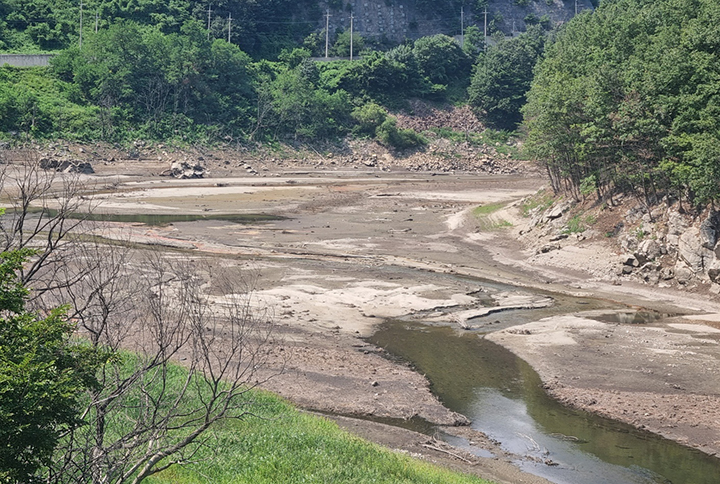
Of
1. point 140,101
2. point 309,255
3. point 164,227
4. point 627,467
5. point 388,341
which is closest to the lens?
point 627,467

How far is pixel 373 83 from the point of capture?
137750mm

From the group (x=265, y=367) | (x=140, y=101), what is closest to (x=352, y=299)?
(x=265, y=367)

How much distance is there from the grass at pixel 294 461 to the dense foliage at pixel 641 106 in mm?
27595

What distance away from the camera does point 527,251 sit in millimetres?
51625

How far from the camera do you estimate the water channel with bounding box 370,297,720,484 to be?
2062 cm

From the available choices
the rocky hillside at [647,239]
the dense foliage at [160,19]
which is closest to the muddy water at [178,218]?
the rocky hillside at [647,239]

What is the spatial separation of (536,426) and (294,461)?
9.40 meters

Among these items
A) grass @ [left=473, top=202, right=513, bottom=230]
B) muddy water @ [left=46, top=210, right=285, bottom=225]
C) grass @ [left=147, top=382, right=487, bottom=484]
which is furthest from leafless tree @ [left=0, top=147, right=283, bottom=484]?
grass @ [left=473, top=202, right=513, bottom=230]

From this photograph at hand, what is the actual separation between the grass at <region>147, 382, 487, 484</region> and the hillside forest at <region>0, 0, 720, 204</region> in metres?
27.6

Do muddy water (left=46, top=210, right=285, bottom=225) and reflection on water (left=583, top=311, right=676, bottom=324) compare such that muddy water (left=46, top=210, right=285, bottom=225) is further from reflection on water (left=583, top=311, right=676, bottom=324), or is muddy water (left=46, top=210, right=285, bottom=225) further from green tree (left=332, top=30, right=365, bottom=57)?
green tree (left=332, top=30, right=365, bottom=57)

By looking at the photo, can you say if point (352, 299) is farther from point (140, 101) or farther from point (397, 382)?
point (140, 101)

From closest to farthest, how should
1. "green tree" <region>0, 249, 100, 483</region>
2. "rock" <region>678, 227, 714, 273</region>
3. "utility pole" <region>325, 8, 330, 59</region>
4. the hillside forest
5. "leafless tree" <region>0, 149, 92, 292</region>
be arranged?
1. "green tree" <region>0, 249, 100, 483</region>
2. "leafless tree" <region>0, 149, 92, 292</region>
3. "rock" <region>678, 227, 714, 273</region>
4. the hillside forest
5. "utility pole" <region>325, 8, 330, 59</region>

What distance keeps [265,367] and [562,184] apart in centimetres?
4419

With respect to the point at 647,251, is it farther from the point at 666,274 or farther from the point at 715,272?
the point at 715,272
